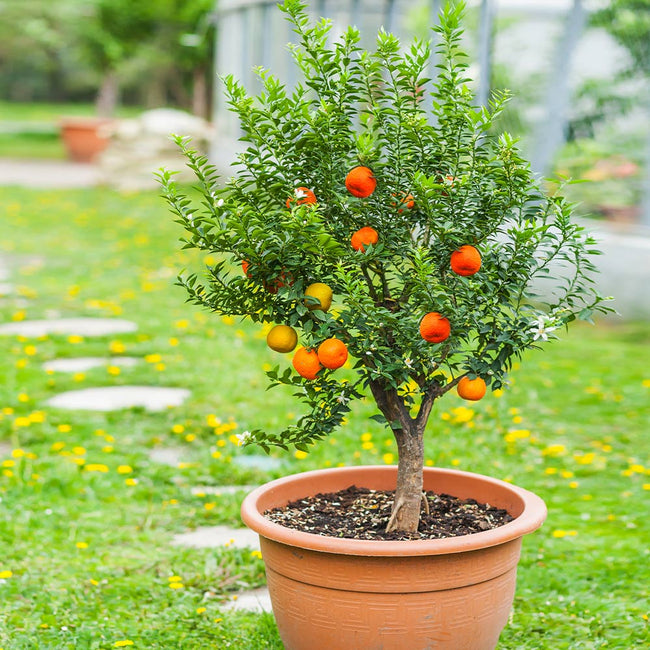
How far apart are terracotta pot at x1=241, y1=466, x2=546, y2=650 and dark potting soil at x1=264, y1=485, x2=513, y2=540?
14cm

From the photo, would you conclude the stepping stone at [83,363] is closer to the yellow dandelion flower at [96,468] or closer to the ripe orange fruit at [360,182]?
the yellow dandelion flower at [96,468]

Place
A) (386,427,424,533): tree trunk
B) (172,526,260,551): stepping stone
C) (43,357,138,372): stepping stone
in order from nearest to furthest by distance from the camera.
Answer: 1. (386,427,424,533): tree trunk
2. (172,526,260,551): stepping stone
3. (43,357,138,372): stepping stone

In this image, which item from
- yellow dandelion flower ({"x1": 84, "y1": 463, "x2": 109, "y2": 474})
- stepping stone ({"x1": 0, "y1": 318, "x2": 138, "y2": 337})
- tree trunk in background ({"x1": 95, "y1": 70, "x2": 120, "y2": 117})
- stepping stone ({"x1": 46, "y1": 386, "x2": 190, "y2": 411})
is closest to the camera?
yellow dandelion flower ({"x1": 84, "y1": 463, "x2": 109, "y2": 474})

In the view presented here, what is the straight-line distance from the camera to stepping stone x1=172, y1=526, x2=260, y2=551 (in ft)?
11.0

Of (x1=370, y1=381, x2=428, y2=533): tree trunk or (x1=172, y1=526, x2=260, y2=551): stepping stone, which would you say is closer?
(x1=370, y1=381, x2=428, y2=533): tree trunk

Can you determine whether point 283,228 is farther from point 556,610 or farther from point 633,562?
point 633,562

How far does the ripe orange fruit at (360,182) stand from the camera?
7.64ft

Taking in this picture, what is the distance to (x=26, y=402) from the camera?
4.81 meters

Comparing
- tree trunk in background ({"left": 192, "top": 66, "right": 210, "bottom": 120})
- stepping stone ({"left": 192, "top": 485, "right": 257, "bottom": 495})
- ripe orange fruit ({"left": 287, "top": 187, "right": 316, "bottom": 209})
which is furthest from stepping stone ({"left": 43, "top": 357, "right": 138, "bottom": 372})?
tree trunk in background ({"left": 192, "top": 66, "right": 210, "bottom": 120})

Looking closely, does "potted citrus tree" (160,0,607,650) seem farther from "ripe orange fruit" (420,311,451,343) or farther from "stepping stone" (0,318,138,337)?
"stepping stone" (0,318,138,337)

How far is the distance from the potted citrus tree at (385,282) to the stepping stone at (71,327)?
413 centimetres

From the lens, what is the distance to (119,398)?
501 centimetres

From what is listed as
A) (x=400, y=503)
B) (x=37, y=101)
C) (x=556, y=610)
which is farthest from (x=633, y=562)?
(x=37, y=101)

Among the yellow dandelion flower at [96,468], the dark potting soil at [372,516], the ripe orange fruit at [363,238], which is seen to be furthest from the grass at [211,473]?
the ripe orange fruit at [363,238]
